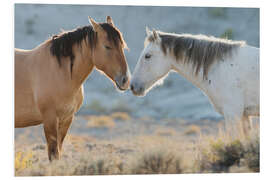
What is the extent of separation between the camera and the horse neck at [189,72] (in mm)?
5012

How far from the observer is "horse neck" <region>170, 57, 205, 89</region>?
5012 mm

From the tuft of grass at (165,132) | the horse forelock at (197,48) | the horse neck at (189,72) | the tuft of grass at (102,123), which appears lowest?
the tuft of grass at (165,132)

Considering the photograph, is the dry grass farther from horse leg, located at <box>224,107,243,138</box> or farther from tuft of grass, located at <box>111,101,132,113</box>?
tuft of grass, located at <box>111,101,132,113</box>

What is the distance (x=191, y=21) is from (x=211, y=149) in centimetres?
1013

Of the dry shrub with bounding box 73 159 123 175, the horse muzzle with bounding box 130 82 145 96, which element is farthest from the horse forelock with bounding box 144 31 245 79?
the dry shrub with bounding box 73 159 123 175

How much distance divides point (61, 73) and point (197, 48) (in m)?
1.77

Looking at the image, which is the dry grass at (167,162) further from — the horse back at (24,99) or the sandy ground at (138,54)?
the sandy ground at (138,54)

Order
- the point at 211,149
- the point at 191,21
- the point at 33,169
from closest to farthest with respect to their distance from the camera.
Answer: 1. the point at 33,169
2. the point at 211,149
3. the point at 191,21

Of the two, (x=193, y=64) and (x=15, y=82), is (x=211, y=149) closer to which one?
(x=193, y=64)

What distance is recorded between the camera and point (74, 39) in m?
4.65

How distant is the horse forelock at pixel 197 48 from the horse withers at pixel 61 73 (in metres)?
0.72

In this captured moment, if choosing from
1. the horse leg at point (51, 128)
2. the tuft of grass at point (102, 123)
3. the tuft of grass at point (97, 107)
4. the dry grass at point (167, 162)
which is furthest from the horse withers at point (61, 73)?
the tuft of grass at point (97, 107)

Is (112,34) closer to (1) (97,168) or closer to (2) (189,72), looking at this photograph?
(2) (189,72)

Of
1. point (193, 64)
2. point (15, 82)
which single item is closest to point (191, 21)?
point (193, 64)
